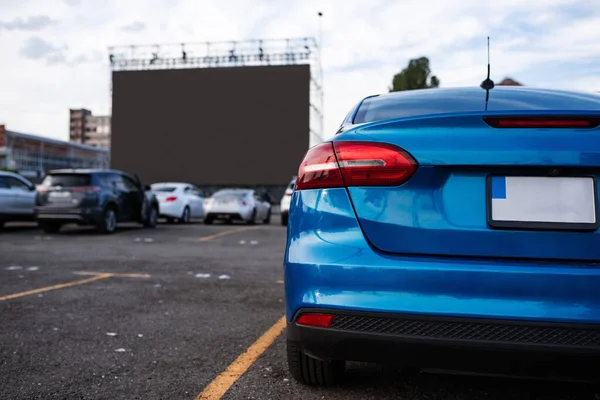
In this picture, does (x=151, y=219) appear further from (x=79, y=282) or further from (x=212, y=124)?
(x=212, y=124)

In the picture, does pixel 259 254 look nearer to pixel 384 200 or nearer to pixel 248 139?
pixel 384 200

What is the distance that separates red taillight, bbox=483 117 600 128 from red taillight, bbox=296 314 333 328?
984mm

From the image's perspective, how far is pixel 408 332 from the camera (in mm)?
2123

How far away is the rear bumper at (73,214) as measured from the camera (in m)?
12.6

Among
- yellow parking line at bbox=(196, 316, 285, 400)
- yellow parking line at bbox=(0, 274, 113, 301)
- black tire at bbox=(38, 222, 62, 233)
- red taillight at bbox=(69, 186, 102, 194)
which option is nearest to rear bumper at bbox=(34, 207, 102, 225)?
red taillight at bbox=(69, 186, 102, 194)

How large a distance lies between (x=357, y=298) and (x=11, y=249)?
8.84 metres

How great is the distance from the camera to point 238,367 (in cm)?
316

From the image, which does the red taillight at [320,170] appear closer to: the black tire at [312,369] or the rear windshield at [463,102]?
the rear windshield at [463,102]

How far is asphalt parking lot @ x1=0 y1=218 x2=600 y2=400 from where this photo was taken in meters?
2.78

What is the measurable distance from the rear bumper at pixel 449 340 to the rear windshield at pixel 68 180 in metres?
11.7

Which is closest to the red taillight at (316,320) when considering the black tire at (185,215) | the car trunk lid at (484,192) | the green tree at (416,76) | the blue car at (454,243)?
the blue car at (454,243)

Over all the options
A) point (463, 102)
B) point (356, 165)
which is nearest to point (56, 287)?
point (356, 165)

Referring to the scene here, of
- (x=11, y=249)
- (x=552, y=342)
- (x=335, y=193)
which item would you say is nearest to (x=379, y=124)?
(x=335, y=193)

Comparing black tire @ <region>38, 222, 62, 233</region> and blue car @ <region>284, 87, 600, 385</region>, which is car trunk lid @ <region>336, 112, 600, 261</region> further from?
black tire @ <region>38, 222, 62, 233</region>
